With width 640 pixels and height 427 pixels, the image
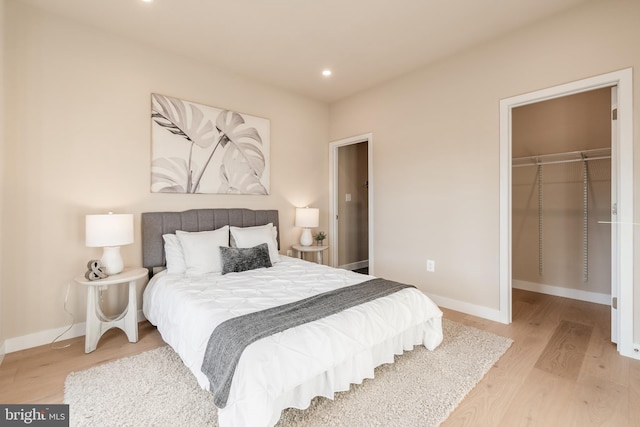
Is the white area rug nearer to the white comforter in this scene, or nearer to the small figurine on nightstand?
the white comforter

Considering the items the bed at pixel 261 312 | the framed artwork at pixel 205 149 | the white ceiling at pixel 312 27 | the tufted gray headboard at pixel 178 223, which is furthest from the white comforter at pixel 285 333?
the white ceiling at pixel 312 27

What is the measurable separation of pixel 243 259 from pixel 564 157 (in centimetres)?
406

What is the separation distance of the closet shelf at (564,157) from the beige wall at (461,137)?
4.21ft

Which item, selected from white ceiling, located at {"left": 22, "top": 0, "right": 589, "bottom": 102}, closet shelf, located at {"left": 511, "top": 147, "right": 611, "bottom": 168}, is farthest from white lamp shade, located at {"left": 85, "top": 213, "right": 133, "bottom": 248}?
closet shelf, located at {"left": 511, "top": 147, "right": 611, "bottom": 168}

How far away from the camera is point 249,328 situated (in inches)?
61.7

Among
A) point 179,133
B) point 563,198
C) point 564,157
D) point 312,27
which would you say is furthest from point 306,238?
point 564,157

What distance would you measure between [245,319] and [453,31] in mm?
3055

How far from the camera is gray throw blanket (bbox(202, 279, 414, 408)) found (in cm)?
144

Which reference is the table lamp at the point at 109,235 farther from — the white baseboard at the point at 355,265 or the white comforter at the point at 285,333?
the white baseboard at the point at 355,265

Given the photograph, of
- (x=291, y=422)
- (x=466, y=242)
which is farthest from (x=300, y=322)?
(x=466, y=242)

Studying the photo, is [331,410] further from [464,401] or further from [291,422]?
[464,401]

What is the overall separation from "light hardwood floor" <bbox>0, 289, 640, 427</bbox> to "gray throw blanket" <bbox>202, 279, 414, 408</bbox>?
0.89m

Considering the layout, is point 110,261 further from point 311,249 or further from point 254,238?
point 311,249

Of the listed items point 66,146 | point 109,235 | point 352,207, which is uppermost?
point 66,146
